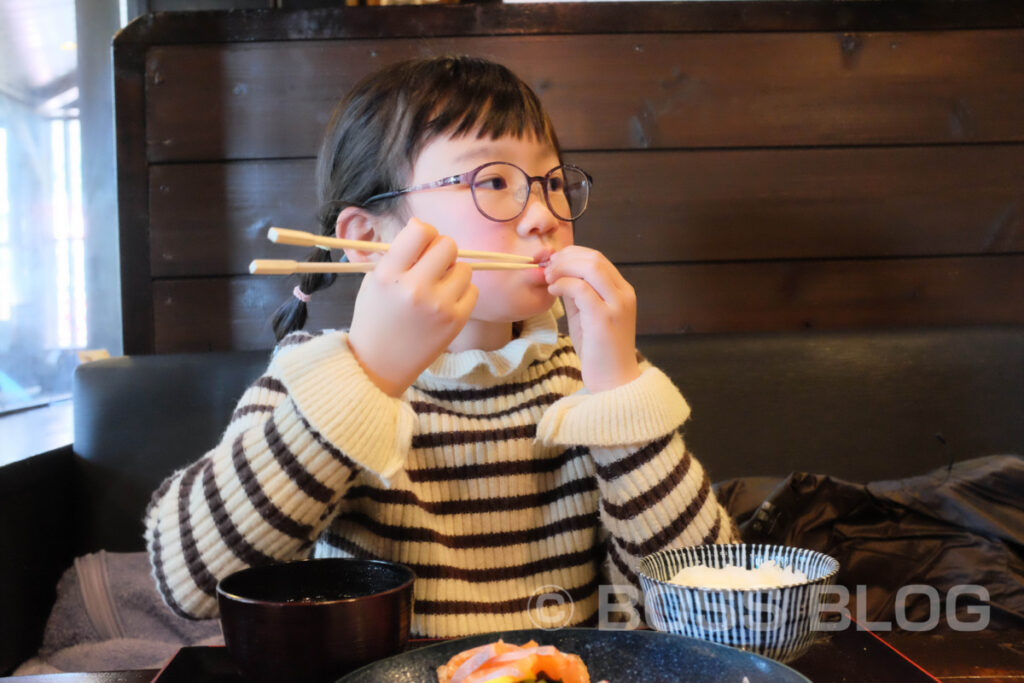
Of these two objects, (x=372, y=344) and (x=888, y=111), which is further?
(x=888, y=111)

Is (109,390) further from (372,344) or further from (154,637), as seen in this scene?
(372,344)

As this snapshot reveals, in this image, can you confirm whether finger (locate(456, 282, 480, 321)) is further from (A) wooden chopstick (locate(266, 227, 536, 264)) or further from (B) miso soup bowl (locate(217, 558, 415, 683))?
(B) miso soup bowl (locate(217, 558, 415, 683))

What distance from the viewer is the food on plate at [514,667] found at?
1.83 feet

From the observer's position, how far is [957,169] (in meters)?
1.95

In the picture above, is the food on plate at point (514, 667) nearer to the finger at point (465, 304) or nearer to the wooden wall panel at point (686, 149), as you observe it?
the finger at point (465, 304)

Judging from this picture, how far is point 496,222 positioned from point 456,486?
0.34 meters

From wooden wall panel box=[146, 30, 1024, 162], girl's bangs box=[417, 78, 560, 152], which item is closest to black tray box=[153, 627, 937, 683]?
girl's bangs box=[417, 78, 560, 152]

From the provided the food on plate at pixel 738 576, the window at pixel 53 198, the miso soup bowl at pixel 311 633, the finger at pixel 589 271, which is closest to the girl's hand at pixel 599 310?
the finger at pixel 589 271

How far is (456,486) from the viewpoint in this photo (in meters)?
1.10

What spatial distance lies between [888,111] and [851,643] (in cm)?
158

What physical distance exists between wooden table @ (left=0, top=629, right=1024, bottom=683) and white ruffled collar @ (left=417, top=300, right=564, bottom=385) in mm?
487

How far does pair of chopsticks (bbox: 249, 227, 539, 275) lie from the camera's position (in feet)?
2.30

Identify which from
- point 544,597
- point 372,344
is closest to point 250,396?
point 372,344

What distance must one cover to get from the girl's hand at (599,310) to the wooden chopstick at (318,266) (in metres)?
0.04
